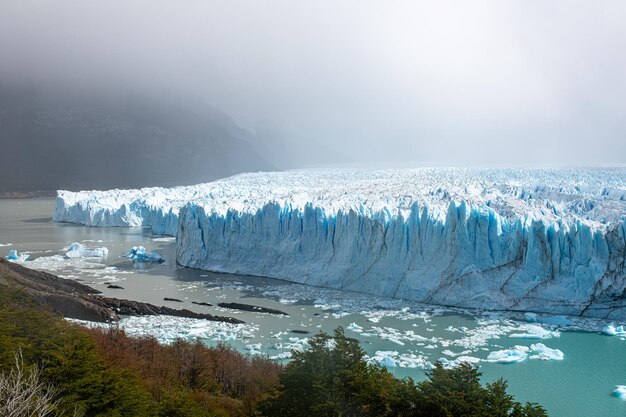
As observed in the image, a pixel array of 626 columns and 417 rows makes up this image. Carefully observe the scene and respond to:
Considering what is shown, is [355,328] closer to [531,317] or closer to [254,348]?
[254,348]

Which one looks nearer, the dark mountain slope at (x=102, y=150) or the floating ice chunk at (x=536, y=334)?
the floating ice chunk at (x=536, y=334)

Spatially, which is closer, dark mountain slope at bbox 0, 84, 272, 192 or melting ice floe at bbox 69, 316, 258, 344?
melting ice floe at bbox 69, 316, 258, 344

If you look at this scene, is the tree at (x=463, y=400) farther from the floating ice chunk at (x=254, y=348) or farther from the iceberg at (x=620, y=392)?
the floating ice chunk at (x=254, y=348)

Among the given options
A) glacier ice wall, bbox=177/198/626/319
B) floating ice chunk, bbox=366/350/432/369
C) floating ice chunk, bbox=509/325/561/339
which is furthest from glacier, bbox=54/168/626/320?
floating ice chunk, bbox=366/350/432/369

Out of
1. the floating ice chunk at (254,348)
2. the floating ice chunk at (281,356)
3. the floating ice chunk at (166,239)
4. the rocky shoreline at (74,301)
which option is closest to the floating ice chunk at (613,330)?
the floating ice chunk at (281,356)

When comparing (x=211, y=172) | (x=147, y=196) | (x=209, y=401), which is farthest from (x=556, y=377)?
(x=211, y=172)

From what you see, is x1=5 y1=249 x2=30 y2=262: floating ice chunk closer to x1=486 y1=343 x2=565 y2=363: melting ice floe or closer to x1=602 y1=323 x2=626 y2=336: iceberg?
x1=486 y1=343 x2=565 y2=363: melting ice floe
